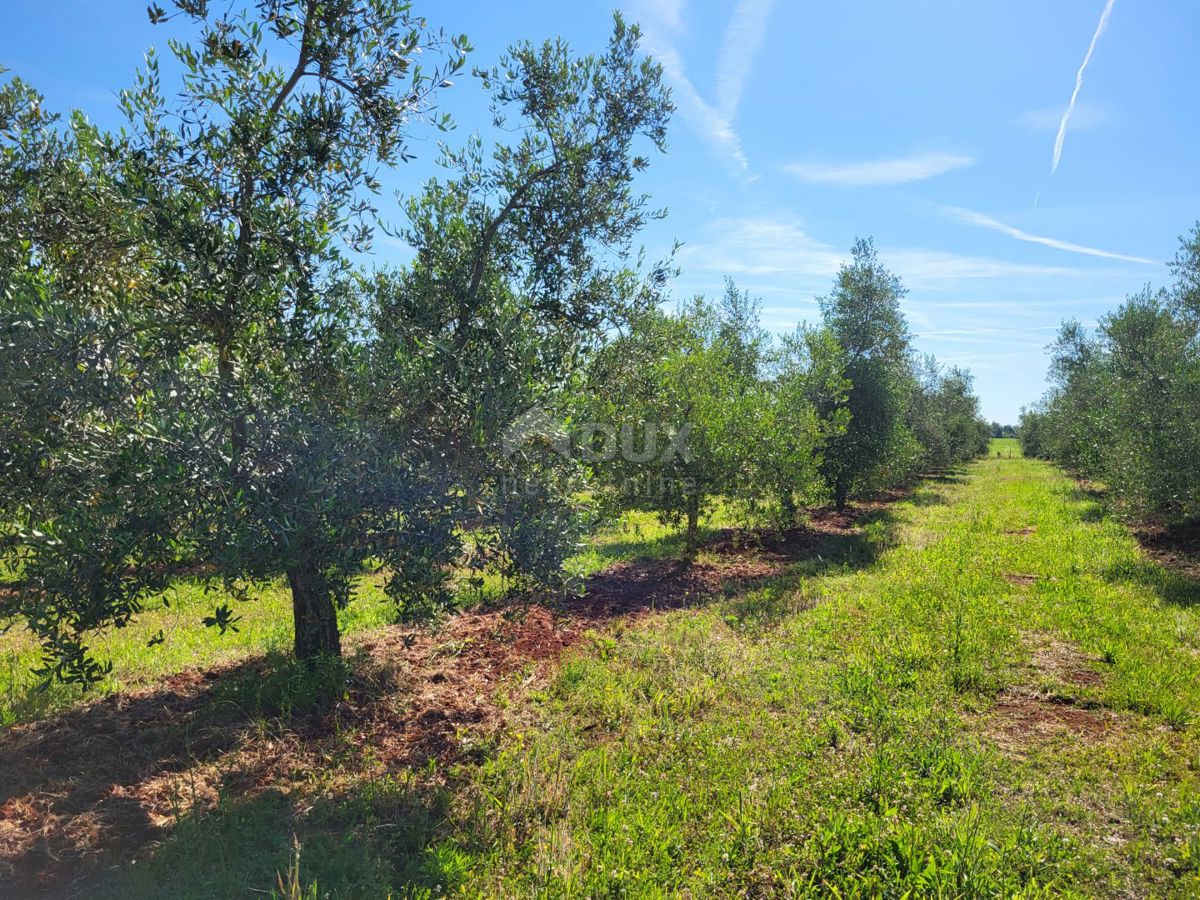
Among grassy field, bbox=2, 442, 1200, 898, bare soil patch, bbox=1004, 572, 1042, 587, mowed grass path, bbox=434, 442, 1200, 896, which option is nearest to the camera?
grassy field, bbox=2, 442, 1200, 898

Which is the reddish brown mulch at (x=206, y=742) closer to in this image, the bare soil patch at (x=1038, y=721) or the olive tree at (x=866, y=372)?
the bare soil patch at (x=1038, y=721)

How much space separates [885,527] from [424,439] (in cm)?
2014

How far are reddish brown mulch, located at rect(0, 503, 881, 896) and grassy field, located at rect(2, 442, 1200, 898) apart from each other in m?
0.29

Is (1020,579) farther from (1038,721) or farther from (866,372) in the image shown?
(866,372)

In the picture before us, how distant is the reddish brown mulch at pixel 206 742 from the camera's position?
17.2 ft

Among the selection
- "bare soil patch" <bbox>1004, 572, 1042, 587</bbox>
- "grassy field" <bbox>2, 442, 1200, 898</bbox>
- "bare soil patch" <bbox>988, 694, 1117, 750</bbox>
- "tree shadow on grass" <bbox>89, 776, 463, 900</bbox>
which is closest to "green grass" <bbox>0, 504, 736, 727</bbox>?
"grassy field" <bbox>2, 442, 1200, 898</bbox>

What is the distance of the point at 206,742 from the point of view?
22.8 feet

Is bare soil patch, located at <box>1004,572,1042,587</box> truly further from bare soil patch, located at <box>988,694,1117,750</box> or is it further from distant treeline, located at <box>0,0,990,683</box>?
distant treeline, located at <box>0,0,990,683</box>

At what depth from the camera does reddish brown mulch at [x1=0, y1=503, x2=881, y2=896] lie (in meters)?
5.25

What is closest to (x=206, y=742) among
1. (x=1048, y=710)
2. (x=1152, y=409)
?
(x=1048, y=710)

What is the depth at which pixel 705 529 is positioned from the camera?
73.4 feet

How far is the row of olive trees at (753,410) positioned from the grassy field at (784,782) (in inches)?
155

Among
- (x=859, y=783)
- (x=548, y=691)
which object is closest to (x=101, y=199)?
(x=548, y=691)

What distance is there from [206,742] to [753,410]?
14.0m
